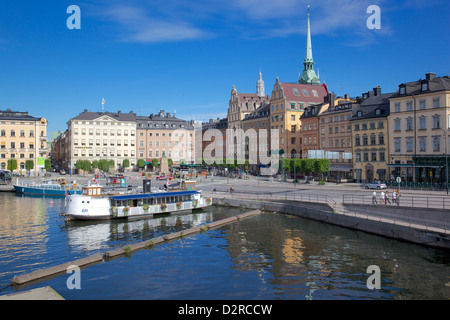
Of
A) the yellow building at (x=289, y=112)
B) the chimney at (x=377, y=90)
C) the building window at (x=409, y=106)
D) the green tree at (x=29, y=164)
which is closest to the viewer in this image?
the building window at (x=409, y=106)

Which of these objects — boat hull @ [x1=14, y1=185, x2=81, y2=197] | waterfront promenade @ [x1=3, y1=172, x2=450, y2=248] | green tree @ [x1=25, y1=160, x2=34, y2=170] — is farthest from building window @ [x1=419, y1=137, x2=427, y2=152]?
green tree @ [x1=25, y1=160, x2=34, y2=170]

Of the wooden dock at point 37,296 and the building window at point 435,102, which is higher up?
the building window at point 435,102

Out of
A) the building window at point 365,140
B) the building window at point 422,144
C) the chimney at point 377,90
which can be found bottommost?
the building window at point 422,144

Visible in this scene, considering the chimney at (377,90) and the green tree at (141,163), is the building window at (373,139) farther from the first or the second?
the green tree at (141,163)

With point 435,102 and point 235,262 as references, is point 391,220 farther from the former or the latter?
point 435,102

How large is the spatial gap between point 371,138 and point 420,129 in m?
10.9

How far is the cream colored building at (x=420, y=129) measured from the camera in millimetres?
57719

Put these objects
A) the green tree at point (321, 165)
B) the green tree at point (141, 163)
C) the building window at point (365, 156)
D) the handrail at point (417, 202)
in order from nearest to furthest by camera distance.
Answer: the handrail at point (417, 202)
the building window at point (365, 156)
the green tree at point (321, 165)
the green tree at point (141, 163)

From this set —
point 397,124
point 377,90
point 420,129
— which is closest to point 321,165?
point 397,124

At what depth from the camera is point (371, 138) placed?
7069cm

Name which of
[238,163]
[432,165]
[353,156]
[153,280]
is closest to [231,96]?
[238,163]

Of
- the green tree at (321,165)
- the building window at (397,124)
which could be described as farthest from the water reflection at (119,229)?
the building window at (397,124)

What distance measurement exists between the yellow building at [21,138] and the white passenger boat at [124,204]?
7821 centimetres
